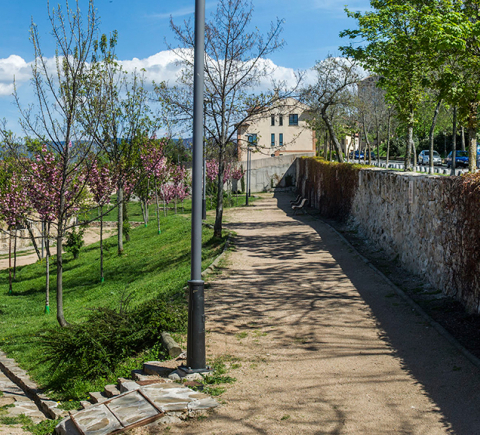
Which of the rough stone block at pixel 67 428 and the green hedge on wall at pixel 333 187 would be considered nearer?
the rough stone block at pixel 67 428

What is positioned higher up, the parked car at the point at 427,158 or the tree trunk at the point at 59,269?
the parked car at the point at 427,158

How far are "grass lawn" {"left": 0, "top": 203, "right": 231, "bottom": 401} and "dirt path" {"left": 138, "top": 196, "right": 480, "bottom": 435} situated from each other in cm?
186

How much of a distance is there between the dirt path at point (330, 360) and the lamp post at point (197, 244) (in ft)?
1.85

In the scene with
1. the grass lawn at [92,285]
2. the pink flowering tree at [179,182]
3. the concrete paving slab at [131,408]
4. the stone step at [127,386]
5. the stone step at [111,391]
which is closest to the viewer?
the concrete paving slab at [131,408]

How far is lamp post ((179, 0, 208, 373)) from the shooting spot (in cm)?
670

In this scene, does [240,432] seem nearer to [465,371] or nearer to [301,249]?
[465,371]

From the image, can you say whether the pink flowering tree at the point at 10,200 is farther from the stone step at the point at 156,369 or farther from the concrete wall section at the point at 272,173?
the concrete wall section at the point at 272,173

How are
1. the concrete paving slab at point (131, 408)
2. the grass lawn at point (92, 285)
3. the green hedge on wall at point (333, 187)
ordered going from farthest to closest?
the green hedge on wall at point (333, 187) < the grass lawn at point (92, 285) < the concrete paving slab at point (131, 408)

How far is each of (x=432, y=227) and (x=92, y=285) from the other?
13884mm

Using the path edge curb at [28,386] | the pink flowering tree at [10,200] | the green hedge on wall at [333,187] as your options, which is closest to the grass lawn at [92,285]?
the path edge curb at [28,386]

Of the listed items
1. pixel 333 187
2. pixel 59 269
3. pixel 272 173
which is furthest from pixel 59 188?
pixel 272 173

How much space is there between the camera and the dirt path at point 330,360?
5172mm

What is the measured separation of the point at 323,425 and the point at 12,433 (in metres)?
3.74

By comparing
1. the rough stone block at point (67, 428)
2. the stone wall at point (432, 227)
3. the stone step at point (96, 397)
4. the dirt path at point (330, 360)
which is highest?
the stone wall at point (432, 227)
